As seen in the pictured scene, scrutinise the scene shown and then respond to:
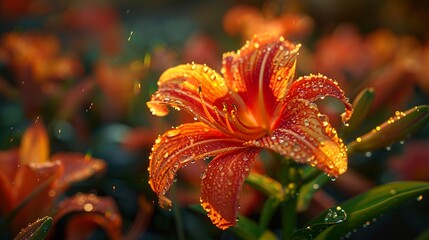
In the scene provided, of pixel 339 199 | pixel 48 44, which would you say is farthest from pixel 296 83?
pixel 48 44

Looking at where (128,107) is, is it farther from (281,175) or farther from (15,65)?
(281,175)

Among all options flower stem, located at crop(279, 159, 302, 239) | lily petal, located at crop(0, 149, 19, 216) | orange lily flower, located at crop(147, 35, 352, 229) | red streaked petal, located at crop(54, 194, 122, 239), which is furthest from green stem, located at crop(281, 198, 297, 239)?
lily petal, located at crop(0, 149, 19, 216)

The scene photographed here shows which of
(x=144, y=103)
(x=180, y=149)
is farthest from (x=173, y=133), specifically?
(x=144, y=103)

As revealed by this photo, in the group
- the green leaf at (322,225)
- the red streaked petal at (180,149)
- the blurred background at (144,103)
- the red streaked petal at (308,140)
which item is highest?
the red streaked petal at (308,140)

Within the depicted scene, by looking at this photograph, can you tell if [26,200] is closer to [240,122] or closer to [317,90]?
[240,122]

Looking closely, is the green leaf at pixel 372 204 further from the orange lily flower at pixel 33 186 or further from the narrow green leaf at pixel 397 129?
the orange lily flower at pixel 33 186

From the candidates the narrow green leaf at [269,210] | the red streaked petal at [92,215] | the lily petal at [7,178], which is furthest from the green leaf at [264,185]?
the lily petal at [7,178]
